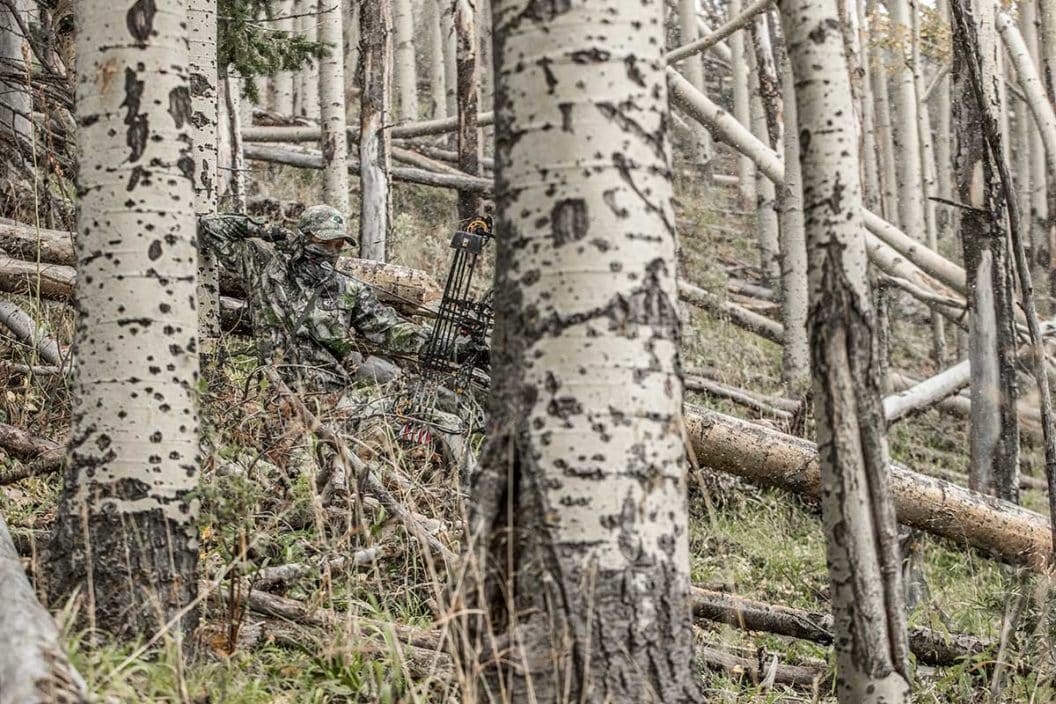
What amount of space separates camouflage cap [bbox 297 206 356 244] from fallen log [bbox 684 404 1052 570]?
2.30 meters

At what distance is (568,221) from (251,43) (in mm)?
6123

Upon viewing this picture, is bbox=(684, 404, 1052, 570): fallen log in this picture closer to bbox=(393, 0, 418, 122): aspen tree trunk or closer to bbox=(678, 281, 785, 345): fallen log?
bbox=(678, 281, 785, 345): fallen log

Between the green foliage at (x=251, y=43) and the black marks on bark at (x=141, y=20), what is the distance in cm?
439

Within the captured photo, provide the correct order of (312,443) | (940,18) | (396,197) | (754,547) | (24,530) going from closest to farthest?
(24,530), (312,443), (754,547), (396,197), (940,18)

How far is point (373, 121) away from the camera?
32.7 ft

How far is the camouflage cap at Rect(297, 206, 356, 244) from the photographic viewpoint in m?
6.11

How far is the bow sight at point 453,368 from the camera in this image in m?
5.43

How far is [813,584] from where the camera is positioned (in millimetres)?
6078

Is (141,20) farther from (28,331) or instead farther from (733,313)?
(733,313)

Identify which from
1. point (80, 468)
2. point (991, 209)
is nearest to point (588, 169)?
point (80, 468)

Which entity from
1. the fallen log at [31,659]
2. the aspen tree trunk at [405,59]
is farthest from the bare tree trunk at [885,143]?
the fallen log at [31,659]

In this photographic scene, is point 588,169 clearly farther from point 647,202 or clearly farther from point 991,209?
point 991,209

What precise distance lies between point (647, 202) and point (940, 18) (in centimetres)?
1856

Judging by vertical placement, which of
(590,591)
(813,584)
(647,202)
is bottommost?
(813,584)
